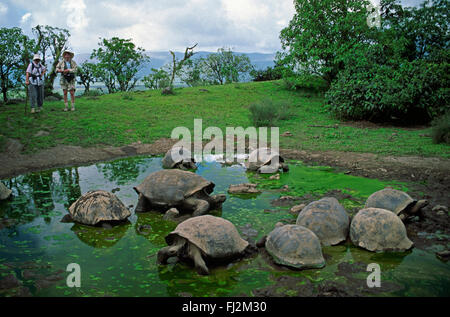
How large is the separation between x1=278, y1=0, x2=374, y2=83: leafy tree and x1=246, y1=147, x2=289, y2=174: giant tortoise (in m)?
10.00

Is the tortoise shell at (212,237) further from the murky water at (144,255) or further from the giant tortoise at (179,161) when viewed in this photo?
the giant tortoise at (179,161)

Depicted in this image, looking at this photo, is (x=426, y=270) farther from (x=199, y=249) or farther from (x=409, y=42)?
(x=409, y=42)

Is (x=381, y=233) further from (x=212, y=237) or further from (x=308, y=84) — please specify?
(x=308, y=84)

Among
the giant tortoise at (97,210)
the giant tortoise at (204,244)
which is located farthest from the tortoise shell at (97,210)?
the giant tortoise at (204,244)

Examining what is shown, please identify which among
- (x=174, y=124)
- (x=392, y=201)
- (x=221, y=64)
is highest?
(x=221, y=64)

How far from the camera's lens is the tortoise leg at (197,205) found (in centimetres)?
527

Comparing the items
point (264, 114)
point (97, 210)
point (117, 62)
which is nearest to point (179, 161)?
point (97, 210)

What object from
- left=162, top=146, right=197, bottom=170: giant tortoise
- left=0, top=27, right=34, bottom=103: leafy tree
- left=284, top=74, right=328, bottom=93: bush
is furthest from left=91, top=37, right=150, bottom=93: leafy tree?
left=162, top=146, right=197, bottom=170: giant tortoise

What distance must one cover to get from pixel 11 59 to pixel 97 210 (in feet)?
59.4

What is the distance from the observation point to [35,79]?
11281mm

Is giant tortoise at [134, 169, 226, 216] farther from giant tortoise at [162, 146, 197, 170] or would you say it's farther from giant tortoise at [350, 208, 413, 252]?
giant tortoise at [162, 146, 197, 170]
